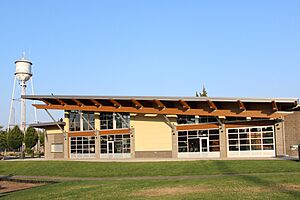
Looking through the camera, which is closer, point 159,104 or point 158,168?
point 158,168

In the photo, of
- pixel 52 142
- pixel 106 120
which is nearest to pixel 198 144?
pixel 106 120

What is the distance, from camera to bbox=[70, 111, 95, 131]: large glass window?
147ft

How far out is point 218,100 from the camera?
109 ft

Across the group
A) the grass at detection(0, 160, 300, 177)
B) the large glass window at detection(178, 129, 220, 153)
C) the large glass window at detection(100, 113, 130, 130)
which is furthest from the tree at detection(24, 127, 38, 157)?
the large glass window at detection(178, 129, 220, 153)

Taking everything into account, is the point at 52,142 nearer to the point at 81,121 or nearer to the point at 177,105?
the point at 81,121

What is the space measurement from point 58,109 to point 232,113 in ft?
66.4

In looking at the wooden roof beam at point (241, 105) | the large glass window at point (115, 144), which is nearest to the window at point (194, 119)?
the wooden roof beam at point (241, 105)

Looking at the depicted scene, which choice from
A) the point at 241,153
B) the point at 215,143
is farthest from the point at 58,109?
the point at 241,153

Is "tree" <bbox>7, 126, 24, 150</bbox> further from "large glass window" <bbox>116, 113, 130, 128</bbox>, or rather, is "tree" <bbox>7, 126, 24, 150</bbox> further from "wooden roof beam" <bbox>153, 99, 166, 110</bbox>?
"wooden roof beam" <bbox>153, 99, 166, 110</bbox>

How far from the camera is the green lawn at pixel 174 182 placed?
39.8ft

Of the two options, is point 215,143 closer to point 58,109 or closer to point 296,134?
point 296,134

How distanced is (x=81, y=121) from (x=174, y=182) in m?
30.5

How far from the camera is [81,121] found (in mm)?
45625

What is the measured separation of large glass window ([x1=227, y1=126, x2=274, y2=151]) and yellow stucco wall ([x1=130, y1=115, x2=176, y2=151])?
21.3 ft
